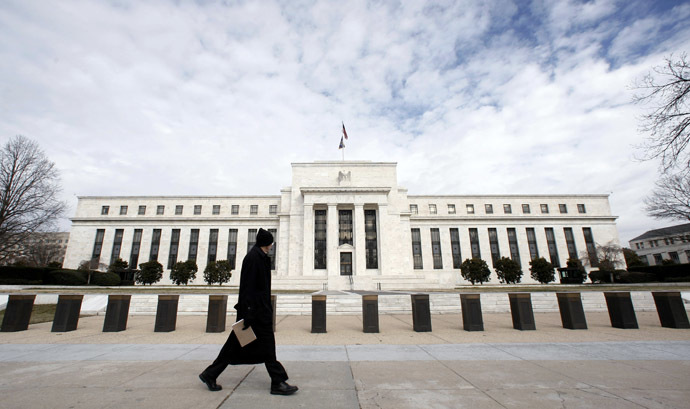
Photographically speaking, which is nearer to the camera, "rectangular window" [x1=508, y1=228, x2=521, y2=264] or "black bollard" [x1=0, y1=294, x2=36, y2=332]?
"black bollard" [x1=0, y1=294, x2=36, y2=332]

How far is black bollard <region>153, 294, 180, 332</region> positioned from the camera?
9062 mm

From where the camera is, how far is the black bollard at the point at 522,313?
9.10 m

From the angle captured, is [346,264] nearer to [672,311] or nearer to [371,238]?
[371,238]

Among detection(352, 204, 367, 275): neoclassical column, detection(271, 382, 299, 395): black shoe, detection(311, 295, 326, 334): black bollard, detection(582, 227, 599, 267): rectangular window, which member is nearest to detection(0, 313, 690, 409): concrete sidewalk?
detection(271, 382, 299, 395): black shoe

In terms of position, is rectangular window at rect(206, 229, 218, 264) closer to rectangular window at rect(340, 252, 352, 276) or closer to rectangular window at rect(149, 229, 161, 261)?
rectangular window at rect(149, 229, 161, 261)

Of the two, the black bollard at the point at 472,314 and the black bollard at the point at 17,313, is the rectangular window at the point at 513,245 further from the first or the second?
the black bollard at the point at 17,313

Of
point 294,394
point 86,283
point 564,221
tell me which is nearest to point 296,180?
point 86,283

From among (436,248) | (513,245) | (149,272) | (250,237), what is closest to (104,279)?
(149,272)

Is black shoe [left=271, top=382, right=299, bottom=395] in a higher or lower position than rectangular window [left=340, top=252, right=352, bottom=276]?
lower

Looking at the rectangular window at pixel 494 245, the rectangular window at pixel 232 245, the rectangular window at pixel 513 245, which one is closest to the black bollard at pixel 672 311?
the rectangular window at pixel 494 245

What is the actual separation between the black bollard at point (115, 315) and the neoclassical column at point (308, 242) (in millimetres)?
29754

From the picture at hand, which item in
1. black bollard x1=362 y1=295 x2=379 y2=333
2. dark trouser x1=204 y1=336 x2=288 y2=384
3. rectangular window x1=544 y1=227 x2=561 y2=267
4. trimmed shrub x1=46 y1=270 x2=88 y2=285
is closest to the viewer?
dark trouser x1=204 y1=336 x2=288 y2=384

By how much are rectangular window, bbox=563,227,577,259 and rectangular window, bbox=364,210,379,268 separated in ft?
107

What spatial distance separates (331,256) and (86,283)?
2686cm
